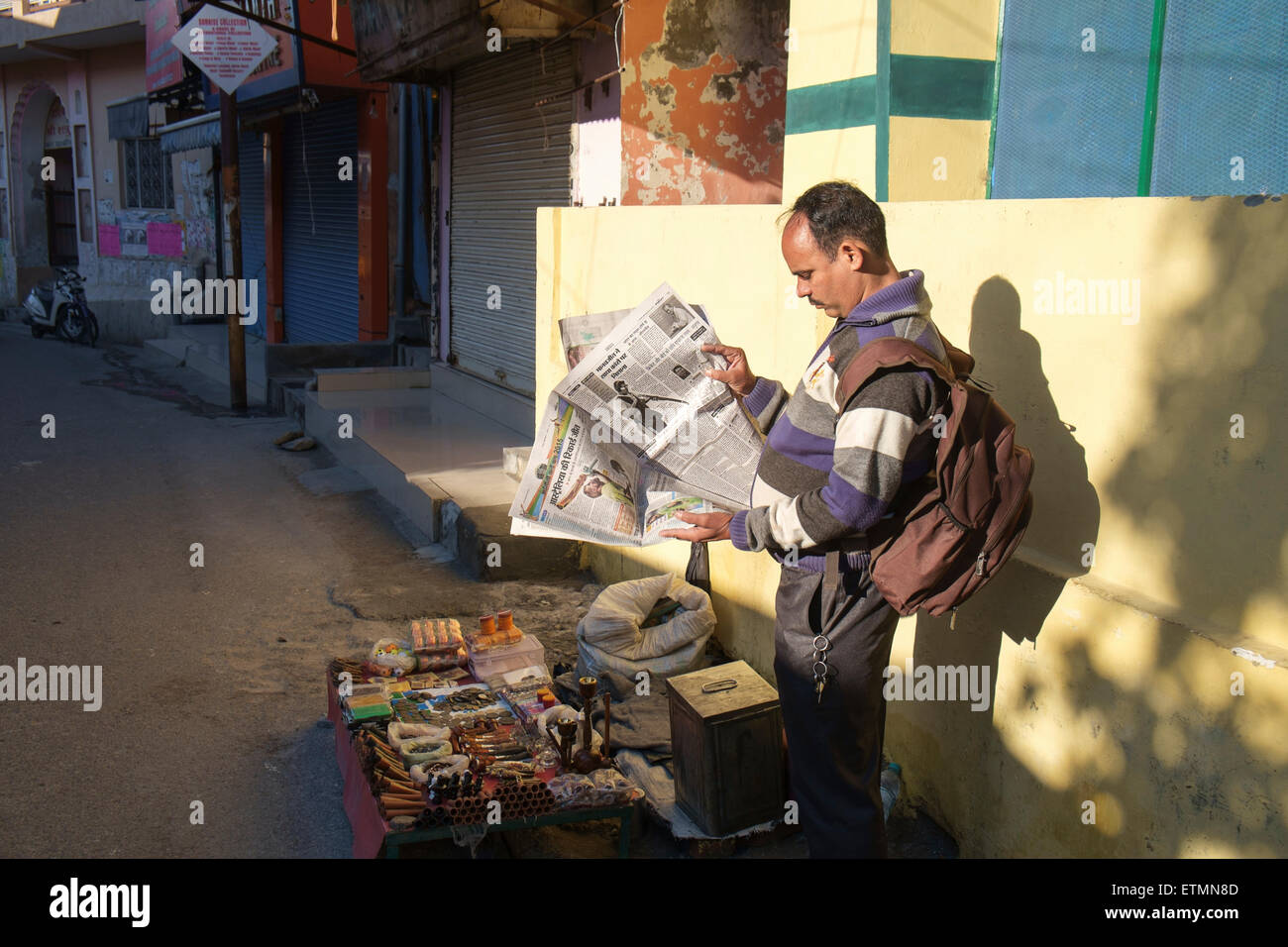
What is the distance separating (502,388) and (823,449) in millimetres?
6840

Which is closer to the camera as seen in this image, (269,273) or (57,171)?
(269,273)

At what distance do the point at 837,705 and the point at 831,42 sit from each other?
282 cm

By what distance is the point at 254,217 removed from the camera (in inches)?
661

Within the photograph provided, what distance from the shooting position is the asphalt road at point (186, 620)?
3492 mm

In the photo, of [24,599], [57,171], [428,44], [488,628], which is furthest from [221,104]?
[57,171]

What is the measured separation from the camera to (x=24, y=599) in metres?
5.39

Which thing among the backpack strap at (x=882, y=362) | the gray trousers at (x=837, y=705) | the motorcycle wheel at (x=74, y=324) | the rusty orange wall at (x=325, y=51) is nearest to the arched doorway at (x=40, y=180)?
the motorcycle wheel at (x=74, y=324)

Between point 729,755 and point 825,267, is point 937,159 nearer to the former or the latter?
point 825,267

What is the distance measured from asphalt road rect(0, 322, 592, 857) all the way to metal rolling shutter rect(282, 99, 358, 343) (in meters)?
3.91

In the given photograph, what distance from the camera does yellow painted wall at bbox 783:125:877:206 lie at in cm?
409

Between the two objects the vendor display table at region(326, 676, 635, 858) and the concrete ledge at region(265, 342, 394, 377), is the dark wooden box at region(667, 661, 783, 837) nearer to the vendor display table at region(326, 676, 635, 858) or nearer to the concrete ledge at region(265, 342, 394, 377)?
the vendor display table at region(326, 676, 635, 858)

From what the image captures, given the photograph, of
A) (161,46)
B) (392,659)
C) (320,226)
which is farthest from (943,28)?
(161,46)

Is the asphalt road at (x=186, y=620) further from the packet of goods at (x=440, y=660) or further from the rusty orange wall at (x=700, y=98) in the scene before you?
the rusty orange wall at (x=700, y=98)
